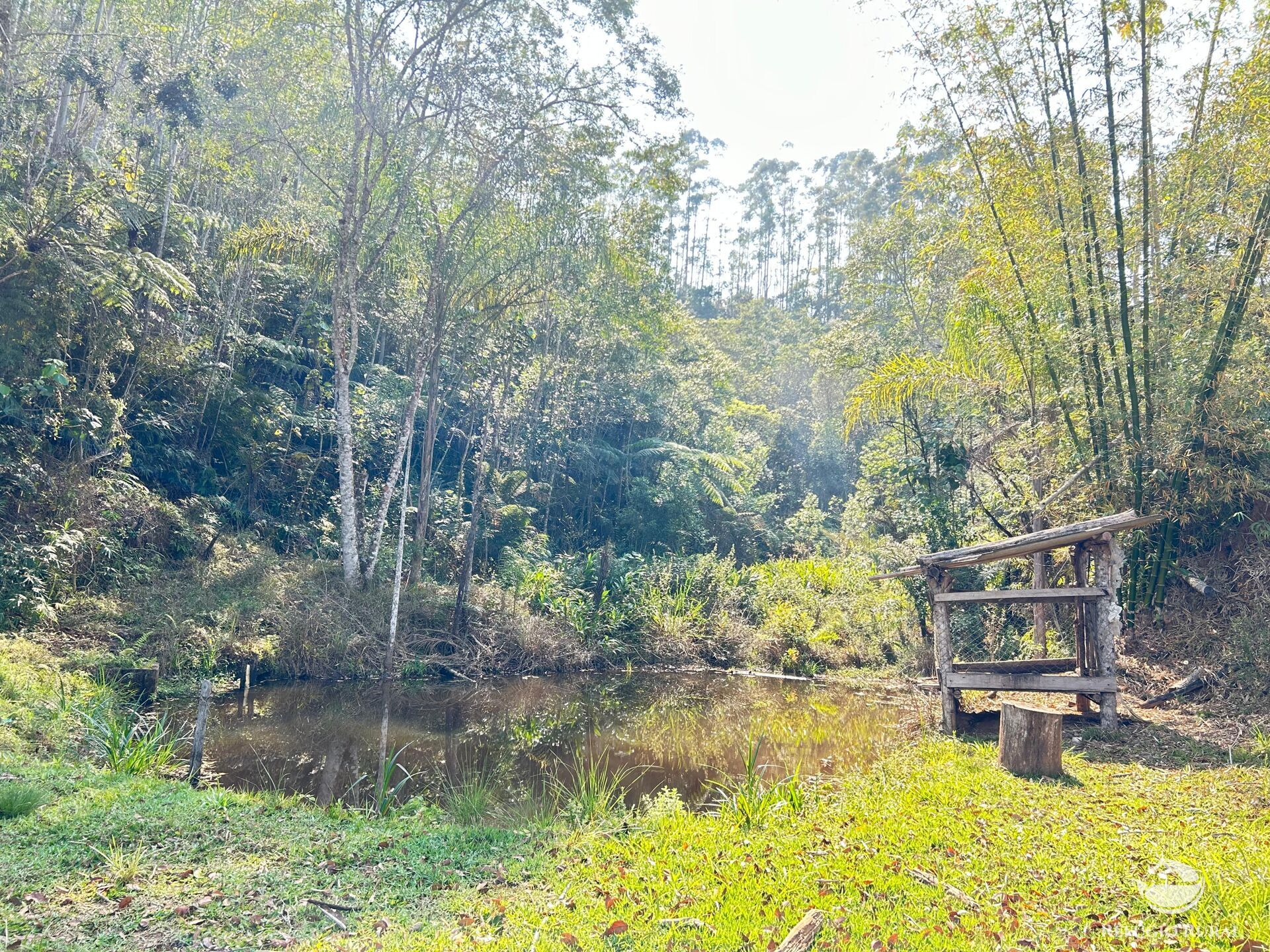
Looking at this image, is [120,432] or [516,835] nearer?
[516,835]

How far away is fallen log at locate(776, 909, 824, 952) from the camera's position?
10.1 feet

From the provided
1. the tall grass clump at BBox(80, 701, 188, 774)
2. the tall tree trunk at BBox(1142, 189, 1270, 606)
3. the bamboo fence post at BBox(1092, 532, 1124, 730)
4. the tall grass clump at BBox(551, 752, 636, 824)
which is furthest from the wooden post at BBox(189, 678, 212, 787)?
the tall tree trunk at BBox(1142, 189, 1270, 606)

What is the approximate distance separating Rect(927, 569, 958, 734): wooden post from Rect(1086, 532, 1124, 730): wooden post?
1.44 meters

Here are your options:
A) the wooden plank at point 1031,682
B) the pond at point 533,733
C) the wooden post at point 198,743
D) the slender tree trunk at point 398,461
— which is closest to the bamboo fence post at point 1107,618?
the wooden plank at point 1031,682

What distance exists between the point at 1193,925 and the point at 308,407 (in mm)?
17825

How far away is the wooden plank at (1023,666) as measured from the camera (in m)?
8.95

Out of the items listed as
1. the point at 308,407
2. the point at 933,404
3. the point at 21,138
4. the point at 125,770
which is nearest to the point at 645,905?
the point at 125,770

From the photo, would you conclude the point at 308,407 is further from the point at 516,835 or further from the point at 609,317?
the point at 516,835

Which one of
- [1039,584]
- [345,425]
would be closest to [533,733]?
[345,425]

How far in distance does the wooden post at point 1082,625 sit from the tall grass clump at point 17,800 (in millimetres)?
9551

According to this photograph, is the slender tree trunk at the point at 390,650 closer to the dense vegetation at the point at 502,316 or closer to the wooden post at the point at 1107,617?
the dense vegetation at the point at 502,316

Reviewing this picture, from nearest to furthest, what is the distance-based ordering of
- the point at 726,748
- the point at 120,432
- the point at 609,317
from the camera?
1. the point at 726,748
2. the point at 120,432
3. the point at 609,317

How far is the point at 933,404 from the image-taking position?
45.4 feet

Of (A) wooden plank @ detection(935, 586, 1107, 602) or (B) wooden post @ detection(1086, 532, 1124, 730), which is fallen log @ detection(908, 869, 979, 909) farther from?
(B) wooden post @ detection(1086, 532, 1124, 730)
